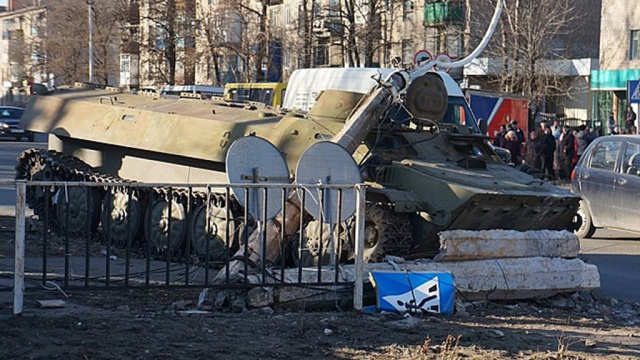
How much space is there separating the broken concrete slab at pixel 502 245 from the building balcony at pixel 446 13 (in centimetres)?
3707

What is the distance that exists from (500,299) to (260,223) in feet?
8.31

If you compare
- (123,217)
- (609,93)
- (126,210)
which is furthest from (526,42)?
(126,210)

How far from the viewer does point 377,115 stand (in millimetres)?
13219

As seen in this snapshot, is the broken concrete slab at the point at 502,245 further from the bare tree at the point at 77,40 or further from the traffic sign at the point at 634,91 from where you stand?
the bare tree at the point at 77,40

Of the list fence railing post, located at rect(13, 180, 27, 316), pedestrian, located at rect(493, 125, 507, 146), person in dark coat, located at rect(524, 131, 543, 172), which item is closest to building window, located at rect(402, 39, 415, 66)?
pedestrian, located at rect(493, 125, 507, 146)

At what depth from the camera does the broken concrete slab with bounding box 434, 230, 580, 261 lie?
10.6 metres

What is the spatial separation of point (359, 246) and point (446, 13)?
39.8m

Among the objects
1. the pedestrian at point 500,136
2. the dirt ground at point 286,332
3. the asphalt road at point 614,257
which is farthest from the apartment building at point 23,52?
the dirt ground at point 286,332

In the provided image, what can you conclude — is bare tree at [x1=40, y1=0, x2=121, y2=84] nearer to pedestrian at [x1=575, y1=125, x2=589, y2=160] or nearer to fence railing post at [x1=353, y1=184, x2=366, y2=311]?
pedestrian at [x1=575, y1=125, x2=589, y2=160]

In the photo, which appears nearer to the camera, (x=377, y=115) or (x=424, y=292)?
(x=424, y=292)

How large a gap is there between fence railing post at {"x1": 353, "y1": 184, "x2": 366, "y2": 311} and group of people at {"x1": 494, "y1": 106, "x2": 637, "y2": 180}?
2058cm

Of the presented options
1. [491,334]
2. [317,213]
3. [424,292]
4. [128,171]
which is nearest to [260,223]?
[317,213]

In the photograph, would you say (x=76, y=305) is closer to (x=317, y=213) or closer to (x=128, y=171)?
(x=317, y=213)

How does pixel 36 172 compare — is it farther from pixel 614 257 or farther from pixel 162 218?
pixel 614 257
